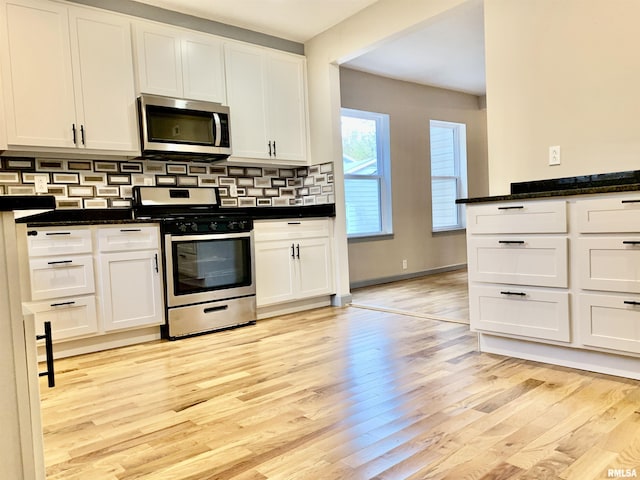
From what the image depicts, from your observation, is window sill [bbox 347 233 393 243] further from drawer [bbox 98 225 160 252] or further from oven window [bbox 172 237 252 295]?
drawer [bbox 98 225 160 252]

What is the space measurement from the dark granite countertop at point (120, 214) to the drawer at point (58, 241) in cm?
4

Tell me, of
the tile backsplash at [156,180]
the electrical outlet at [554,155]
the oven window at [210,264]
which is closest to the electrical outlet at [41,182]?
the tile backsplash at [156,180]

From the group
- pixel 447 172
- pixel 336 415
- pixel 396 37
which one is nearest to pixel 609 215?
pixel 336 415

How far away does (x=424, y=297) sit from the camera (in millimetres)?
4277

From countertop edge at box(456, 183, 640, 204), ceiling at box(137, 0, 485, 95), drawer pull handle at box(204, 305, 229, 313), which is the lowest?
drawer pull handle at box(204, 305, 229, 313)

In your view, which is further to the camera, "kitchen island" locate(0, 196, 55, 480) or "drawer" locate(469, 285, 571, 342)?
"drawer" locate(469, 285, 571, 342)

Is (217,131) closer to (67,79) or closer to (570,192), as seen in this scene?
(67,79)

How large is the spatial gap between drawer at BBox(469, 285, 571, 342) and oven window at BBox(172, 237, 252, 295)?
1757 millimetres


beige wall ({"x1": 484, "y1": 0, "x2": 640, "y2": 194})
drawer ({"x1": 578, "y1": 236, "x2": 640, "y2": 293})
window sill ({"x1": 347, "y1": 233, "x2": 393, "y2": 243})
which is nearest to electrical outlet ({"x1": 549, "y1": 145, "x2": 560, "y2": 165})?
beige wall ({"x1": 484, "y1": 0, "x2": 640, "y2": 194})

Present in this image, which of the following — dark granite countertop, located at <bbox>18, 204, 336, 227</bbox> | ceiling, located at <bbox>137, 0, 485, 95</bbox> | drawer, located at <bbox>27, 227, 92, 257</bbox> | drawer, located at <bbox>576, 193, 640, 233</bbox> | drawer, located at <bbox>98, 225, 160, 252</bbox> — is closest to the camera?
drawer, located at <bbox>576, 193, 640, 233</bbox>

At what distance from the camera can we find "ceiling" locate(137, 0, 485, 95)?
3436 mm

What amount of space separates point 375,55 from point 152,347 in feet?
11.4

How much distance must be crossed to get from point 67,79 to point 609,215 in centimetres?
330

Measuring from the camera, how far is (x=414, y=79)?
546 centimetres
